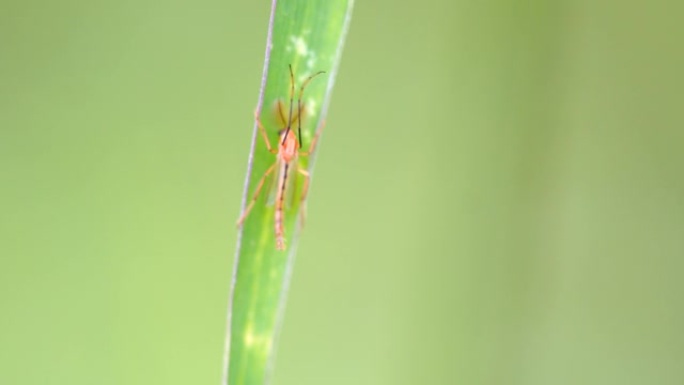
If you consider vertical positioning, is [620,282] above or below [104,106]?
below

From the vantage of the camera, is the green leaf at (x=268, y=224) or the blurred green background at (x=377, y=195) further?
the blurred green background at (x=377, y=195)

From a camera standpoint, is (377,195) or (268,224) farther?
(377,195)

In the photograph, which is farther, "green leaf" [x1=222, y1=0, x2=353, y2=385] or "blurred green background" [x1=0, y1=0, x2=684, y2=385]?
"blurred green background" [x1=0, y1=0, x2=684, y2=385]

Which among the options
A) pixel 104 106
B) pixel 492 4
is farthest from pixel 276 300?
pixel 492 4

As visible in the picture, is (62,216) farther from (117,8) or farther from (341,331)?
(341,331)
